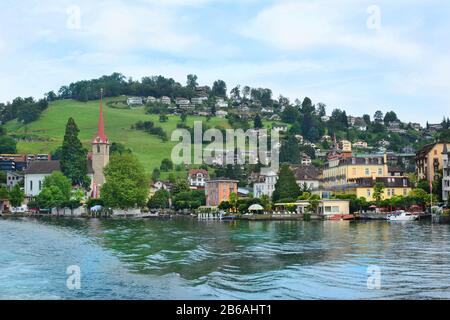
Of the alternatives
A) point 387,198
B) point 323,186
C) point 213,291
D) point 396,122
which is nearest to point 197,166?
point 323,186

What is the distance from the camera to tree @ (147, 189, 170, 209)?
98.9 metres

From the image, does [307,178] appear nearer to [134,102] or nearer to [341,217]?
[341,217]

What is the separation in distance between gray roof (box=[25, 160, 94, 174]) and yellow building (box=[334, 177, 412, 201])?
Answer: 5593cm

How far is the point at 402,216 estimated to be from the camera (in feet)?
215

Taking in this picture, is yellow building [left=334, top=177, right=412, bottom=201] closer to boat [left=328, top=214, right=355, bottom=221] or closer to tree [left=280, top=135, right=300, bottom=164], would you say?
boat [left=328, top=214, right=355, bottom=221]

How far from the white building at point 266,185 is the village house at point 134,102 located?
83.7 meters

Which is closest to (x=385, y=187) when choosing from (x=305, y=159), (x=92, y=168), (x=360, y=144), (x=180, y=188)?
(x=180, y=188)

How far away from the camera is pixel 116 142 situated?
13438 centimetres

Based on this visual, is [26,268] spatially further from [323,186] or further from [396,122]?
[396,122]

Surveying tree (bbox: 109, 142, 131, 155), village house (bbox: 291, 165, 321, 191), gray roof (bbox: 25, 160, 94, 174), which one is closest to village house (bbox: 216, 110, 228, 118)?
tree (bbox: 109, 142, 131, 155)

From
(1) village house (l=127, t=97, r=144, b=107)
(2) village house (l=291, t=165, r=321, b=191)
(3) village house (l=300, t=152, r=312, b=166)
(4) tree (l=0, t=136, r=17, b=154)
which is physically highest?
(1) village house (l=127, t=97, r=144, b=107)

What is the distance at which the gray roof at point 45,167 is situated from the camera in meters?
119

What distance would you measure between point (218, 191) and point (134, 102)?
89.0m
